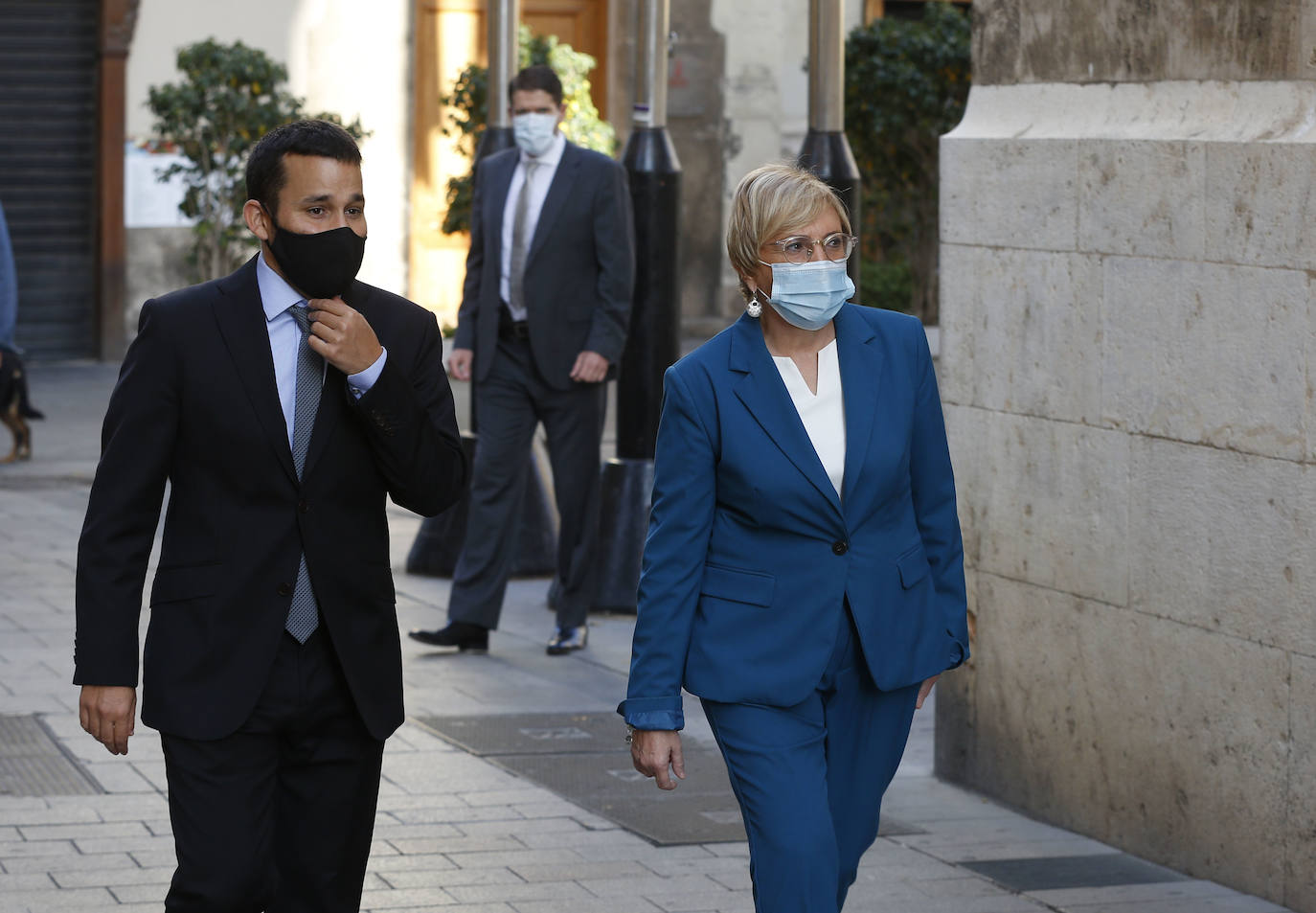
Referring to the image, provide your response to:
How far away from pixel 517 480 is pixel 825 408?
452 cm

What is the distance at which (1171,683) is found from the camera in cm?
580

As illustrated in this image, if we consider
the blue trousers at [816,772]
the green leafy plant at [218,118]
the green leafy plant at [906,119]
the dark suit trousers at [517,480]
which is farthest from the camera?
the green leafy plant at [906,119]

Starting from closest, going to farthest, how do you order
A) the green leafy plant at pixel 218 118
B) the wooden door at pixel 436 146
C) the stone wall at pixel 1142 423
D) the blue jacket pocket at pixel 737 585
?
1. the blue jacket pocket at pixel 737 585
2. the stone wall at pixel 1142 423
3. the green leafy plant at pixel 218 118
4. the wooden door at pixel 436 146

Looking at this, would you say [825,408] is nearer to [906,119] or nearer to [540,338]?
[540,338]

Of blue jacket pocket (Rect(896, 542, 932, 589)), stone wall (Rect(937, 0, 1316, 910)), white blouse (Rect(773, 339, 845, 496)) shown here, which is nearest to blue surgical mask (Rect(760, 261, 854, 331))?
white blouse (Rect(773, 339, 845, 496))

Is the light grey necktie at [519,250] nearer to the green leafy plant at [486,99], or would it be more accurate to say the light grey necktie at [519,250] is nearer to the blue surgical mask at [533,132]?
the blue surgical mask at [533,132]

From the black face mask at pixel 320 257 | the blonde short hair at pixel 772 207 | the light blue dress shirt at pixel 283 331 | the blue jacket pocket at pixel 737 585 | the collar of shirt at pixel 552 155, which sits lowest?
the blue jacket pocket at pixel 737 585

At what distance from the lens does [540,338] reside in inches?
336

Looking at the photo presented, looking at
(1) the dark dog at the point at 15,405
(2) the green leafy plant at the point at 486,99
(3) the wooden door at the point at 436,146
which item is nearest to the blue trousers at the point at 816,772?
(1) the dark dog at the point at 15,405

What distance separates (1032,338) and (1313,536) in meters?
1.27

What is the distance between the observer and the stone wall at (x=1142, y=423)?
540cm

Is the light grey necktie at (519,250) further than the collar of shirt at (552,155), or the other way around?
the collar of shirt at (552,155)

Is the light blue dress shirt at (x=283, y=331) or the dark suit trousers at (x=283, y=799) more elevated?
the light blue dress shirt at (x=283, y=331)

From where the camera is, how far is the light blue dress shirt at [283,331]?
3920 millimetres
